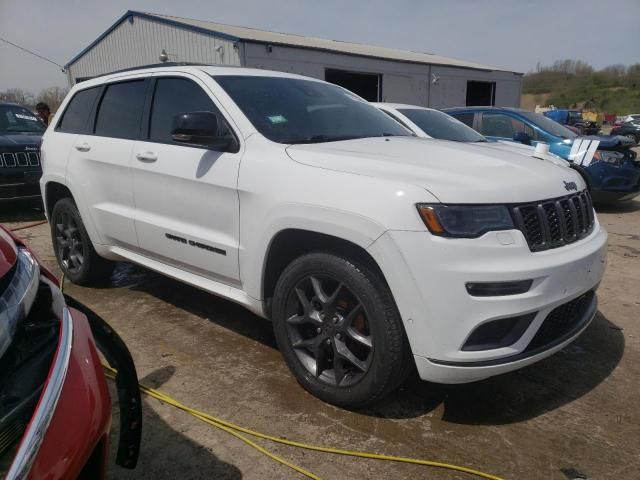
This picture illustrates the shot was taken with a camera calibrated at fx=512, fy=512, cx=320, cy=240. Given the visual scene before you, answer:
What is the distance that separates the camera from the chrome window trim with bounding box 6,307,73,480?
4.10 feet

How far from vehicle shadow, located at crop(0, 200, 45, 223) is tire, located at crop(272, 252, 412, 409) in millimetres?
6246

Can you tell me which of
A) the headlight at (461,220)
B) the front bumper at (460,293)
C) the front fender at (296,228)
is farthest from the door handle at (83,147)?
the headlight at (461,220)

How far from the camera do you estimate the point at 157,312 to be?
159 inches

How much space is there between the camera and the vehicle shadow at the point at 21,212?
7405 mm

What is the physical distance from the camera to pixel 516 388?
9.48 feet

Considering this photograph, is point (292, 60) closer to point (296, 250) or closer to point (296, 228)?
point (296, 250)

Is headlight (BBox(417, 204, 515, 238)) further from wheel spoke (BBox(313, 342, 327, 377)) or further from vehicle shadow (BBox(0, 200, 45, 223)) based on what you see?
vehicle shadow (BBox(0, 200, 45, 223))

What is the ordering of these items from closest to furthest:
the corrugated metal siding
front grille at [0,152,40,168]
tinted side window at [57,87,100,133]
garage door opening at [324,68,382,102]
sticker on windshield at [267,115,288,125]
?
sticker on windshield at [267,115,288,125]
tinted side window at [57,87,100,133]
front grille at [0,152,40,168]
the corrugated metal siding
garage door opening at [324,68,382,102]

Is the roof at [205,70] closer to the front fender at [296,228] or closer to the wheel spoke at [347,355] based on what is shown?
the front fender at [296,228]

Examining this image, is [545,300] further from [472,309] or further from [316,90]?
[316,90]

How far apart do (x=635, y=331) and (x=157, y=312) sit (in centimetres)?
355

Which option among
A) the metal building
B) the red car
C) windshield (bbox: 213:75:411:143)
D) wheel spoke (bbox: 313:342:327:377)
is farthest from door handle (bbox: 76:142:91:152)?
the metal building

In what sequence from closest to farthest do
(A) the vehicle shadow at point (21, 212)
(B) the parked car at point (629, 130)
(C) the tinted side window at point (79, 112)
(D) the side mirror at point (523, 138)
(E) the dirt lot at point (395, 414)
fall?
(E) the dirt lot at point (395, 414) < (C) the tinted side window at point (79, 112) < (A) the vehicle shadow at point (21, 212) < (D) the side mirror at point (523, 138) < (B) the parked car at point (629, 130)

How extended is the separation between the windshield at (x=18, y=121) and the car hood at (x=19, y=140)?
1.03 feet
